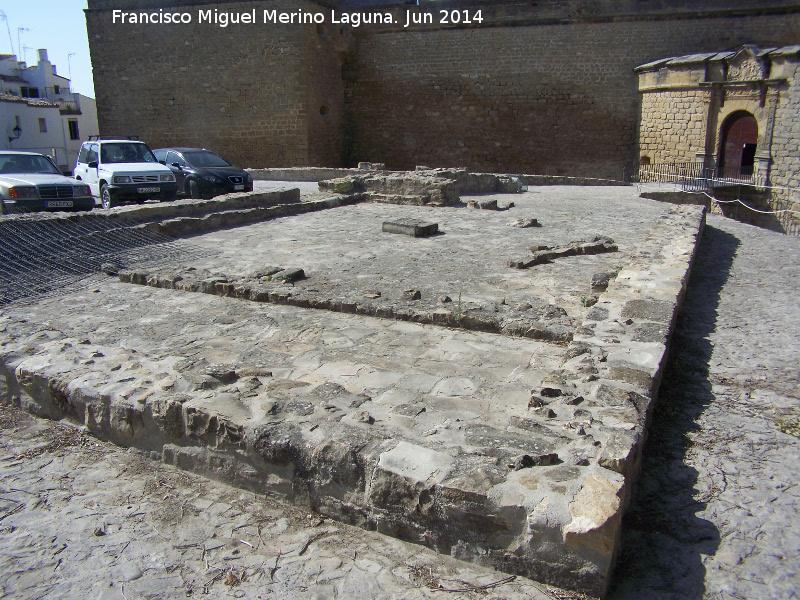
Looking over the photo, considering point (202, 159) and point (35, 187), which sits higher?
point (202, 159)

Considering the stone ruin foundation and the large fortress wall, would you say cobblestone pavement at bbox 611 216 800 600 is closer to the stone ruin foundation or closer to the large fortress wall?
the stone ruin foundation

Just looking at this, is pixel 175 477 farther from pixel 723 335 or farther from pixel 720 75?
pixel 720 75

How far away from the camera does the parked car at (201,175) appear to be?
14398mm

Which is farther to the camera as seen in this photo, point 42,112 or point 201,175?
point 42,112

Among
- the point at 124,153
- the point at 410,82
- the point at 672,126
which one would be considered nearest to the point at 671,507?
the point at 124,153

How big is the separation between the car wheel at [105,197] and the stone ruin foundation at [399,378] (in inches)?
240

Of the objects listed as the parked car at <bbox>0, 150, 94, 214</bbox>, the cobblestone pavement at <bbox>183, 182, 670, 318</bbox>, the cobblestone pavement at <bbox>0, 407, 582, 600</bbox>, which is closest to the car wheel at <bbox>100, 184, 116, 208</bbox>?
the parked car at <bbox>0, 150, 94, 214</bbox>

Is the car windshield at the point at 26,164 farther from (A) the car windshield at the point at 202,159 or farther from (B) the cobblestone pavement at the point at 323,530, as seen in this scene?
(B) the cobblestone pavement at the point at 323,530

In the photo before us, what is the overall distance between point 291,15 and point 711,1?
45.9 ft

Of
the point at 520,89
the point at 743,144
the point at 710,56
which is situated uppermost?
the point at 710,56

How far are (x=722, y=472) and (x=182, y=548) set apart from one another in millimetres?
2607

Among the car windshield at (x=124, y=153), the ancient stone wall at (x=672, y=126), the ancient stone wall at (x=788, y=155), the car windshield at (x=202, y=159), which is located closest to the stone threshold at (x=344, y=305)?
the car windshield at (x=124, y=153)

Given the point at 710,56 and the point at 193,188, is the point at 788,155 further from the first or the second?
the point at 193,188

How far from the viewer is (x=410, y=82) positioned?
2453 centimetres
